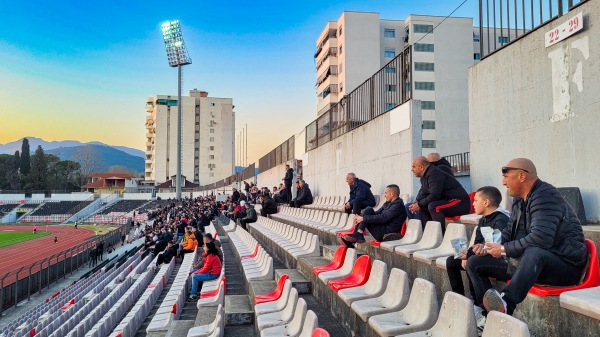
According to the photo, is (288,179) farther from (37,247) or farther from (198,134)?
(198,134)

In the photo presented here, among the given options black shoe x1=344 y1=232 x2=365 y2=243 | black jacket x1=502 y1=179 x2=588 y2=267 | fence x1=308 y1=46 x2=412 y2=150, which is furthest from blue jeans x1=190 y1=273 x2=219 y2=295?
black jacket x1=502 y1=179 x2=588 y2=267

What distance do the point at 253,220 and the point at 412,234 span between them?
873cm

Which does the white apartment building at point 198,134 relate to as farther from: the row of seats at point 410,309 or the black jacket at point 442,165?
the row of seats at point 410,309

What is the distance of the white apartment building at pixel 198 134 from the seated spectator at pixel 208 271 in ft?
257

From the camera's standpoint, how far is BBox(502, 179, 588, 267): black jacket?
2.58m

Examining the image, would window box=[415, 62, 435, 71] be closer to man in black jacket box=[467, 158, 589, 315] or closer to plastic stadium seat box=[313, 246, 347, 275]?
plastic stadium seat box=[313, 246, 347, 275]

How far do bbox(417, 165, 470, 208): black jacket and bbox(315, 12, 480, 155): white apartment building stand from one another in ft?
103

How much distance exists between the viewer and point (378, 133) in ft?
28.8

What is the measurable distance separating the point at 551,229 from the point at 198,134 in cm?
8748

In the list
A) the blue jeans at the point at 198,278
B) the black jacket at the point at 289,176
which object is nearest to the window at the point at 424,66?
the black jacket at the point at 289,176

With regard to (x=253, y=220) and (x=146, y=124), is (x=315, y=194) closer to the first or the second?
(x=253, y=220)

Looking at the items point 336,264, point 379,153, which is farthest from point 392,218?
point 379,153

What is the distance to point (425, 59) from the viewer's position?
4081 cm

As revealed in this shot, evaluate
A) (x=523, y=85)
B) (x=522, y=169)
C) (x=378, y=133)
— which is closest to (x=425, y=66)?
(x=378, y=133)
